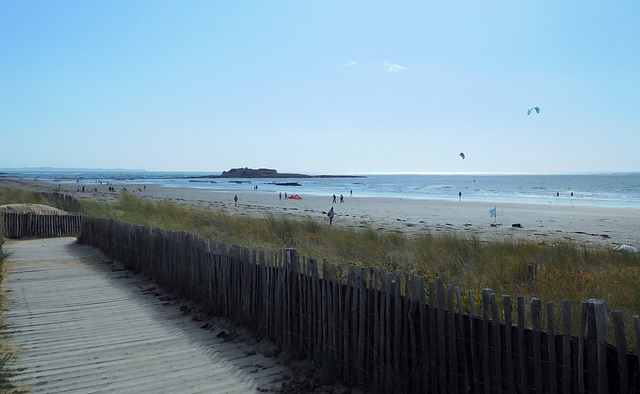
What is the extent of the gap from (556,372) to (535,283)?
11.9 feet

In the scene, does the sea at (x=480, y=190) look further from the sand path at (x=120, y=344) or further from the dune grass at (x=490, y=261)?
the sand path at (x=120, y=344)

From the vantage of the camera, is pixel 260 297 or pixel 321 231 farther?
pixel 321 231

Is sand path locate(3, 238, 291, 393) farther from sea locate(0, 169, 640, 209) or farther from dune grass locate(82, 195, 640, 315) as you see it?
sea locate(0, 169, 640, 209)

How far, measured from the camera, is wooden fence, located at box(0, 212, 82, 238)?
17.2 m

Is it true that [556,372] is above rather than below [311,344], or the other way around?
above

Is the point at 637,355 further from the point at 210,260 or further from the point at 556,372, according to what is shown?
the point at 210,260

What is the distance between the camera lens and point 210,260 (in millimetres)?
7539

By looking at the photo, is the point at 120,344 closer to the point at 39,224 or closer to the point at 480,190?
the point at 39,224

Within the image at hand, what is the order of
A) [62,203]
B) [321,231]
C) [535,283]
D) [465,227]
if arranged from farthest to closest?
[62,203], [465,227], [321,231], [535,283]

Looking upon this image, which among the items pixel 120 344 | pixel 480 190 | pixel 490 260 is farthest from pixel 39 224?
pixel 480 190

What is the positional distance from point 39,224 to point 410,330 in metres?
16.6

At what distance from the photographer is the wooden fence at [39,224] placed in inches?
677

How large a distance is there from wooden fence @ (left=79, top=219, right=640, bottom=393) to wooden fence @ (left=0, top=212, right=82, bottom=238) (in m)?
12.5

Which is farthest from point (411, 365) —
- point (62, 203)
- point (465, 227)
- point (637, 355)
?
point (62, 203)
